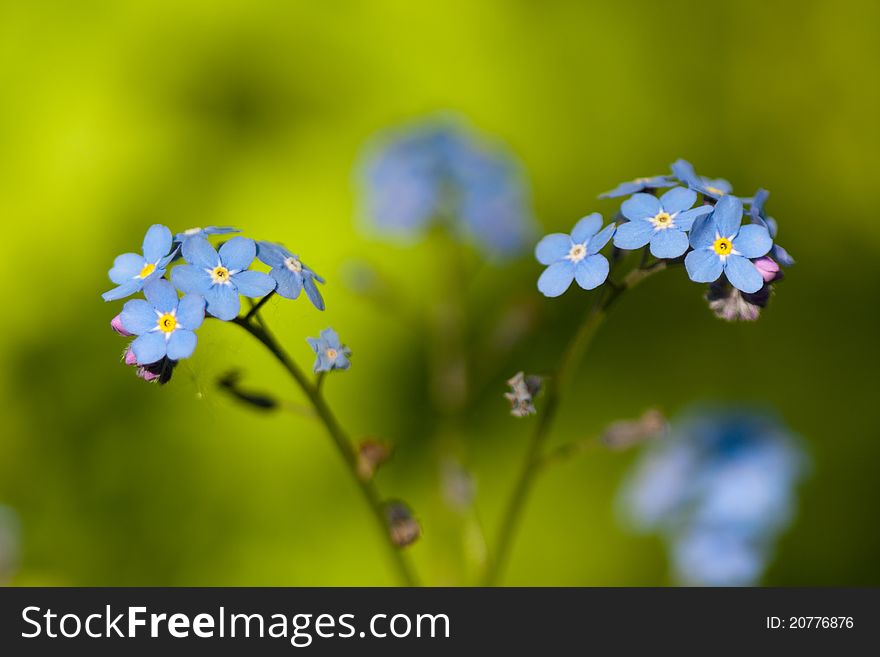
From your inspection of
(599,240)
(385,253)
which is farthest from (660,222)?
(385,253)

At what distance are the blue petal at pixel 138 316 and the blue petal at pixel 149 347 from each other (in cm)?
2

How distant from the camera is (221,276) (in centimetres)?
146

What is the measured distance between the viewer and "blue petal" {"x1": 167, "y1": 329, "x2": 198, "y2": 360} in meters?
1.37

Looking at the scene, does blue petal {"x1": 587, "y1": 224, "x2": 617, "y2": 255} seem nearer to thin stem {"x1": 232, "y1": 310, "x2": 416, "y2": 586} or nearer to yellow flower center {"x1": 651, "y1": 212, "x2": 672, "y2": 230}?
yellow flower center {"x1": 651, "y1": 212, "x2": 672, "y2": 230}

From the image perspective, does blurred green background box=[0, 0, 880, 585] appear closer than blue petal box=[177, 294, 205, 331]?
No

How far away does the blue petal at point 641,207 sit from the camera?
1.56 m

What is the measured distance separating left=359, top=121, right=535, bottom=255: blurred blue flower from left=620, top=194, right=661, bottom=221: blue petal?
1.41 meters

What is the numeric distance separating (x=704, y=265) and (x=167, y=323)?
872mm

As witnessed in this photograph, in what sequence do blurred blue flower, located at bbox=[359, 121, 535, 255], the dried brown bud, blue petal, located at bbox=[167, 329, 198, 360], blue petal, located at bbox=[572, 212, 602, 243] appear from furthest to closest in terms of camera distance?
blurred blue flower, located at bbox=[359, 121, 535, 255]
the dried brown bud
blue petal, located at bbox=[572, 212, 602, 243]
blue petal, located at bbox=[167, 329, 198, 360]

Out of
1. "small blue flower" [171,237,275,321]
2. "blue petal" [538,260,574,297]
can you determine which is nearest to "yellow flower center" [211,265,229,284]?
"small blue flower" [171,237,275,321]

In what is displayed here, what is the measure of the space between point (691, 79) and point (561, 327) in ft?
4.65

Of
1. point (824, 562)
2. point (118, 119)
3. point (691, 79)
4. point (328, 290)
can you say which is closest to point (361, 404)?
point (328, 290)

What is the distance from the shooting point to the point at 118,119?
145 inches

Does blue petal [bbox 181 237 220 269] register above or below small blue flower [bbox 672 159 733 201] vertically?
below
